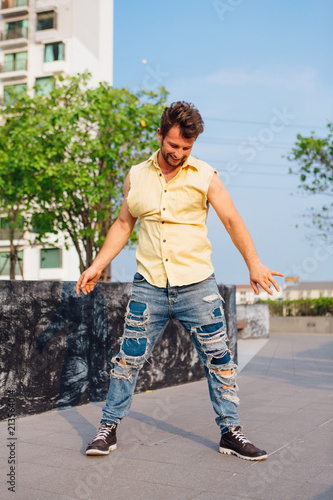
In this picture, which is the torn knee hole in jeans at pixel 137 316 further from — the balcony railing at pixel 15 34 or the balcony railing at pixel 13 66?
the balcony railing at pixel 15 34

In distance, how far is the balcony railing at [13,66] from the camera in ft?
143

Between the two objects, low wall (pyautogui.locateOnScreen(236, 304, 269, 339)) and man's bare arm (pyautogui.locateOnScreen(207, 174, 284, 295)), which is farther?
low wall (pyautogui.locateOnScreen(236, 304, 269, 339))

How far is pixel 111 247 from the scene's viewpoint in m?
3.70

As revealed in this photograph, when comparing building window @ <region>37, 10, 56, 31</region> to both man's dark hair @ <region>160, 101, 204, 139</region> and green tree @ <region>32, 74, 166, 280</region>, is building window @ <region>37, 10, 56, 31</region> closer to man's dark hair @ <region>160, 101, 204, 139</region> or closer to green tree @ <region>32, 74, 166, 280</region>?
green tree @ <region>32, 74, 166, 280</region>

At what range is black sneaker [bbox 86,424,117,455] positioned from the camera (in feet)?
10.8

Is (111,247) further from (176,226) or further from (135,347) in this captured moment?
(135,347)

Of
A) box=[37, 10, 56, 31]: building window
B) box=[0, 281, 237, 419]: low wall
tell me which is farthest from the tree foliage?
box=[37, 10, 56, 31]: building window

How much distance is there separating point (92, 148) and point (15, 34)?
3047 centimetres

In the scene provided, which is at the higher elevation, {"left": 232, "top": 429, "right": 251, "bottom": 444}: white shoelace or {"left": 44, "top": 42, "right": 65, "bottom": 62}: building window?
{"left": 44, "top": 42, "right": 65, "bottom": 62}: building window

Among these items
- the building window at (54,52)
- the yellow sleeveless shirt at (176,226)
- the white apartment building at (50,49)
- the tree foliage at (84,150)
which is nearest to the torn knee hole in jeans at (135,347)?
the yellow sleeveless shirt at (176,226)

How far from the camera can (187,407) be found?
16.4 feet

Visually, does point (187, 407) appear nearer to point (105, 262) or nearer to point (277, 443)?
point (277, 443)

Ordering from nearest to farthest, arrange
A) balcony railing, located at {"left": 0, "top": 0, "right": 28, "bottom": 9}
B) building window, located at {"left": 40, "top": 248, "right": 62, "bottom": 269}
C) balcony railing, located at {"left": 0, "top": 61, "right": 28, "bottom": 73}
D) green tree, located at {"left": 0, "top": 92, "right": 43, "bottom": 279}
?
1. green tree, located at {"left": 0, "top": 92, "right": 43, "bottom": 279}
2. building window, located at {"left": 40, "top": 248, "right": 62, "bottom": 269}
3. balcony railing, located at {"left": 0, "top": 61, "right": 28, "bottom": 73}
4. balcony railing, located at {"left": 0, "top": 0, "right": 28, "bottom": 9}

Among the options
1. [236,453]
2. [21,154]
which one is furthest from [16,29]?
[236,453]
